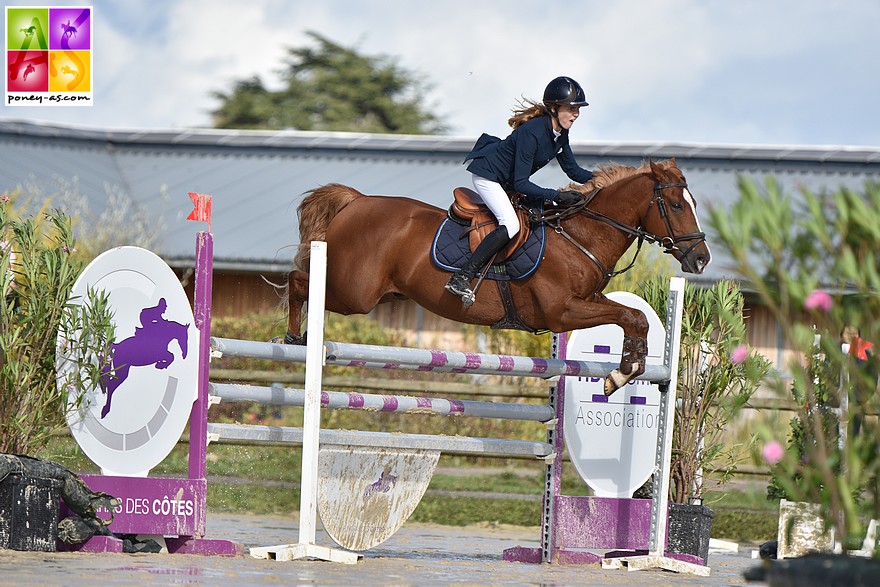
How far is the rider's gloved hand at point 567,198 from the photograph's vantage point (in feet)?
19.3

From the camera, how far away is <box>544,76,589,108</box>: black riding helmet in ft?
18.6

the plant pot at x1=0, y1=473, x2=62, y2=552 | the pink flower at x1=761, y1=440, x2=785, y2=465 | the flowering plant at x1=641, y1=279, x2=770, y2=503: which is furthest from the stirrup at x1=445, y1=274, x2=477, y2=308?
the pink flower at x1=761, y1=440, x2=785, y2=465

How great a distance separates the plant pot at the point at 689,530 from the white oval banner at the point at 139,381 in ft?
7.96

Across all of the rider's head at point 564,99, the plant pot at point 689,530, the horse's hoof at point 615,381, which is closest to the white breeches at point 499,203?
the rider's head at point 564,99

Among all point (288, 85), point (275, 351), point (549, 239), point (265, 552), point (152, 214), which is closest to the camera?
point (265, 552)

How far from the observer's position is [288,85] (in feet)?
107

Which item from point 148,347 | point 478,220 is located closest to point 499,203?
point 478,220

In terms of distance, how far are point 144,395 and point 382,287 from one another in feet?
4.45

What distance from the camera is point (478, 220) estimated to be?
19.1 ft

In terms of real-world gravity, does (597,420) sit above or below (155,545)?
above

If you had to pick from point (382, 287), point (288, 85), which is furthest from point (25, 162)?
point (288, 85)

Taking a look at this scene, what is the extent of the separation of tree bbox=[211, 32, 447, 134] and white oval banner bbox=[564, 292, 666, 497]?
25.8 metres

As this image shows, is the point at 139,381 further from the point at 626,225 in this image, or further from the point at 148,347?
the point at 626,225

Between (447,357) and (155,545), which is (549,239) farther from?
(155,545)
